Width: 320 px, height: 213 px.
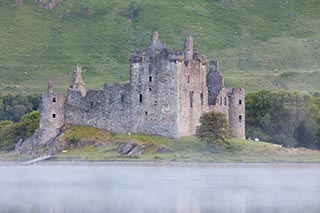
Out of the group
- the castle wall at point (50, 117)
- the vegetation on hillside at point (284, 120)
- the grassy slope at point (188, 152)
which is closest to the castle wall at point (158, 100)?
the castle wall at point (50, 117)

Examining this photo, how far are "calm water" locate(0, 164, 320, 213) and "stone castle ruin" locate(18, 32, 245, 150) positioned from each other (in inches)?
318

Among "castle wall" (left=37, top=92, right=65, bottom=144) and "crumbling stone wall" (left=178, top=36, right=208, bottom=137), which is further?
"castle wall" (left=37, top=92, right=65, bottom=144)

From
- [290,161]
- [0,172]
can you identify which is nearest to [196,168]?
[290,161]

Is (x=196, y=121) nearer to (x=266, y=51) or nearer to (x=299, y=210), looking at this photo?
(x=299, y=210)

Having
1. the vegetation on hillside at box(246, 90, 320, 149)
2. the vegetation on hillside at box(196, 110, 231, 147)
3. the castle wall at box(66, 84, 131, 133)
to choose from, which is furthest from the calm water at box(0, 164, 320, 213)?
the vegetation on hillside at box(246, 90, 320, 149)

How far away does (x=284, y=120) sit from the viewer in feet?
385

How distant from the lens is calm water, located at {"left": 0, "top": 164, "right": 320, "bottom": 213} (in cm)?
7212

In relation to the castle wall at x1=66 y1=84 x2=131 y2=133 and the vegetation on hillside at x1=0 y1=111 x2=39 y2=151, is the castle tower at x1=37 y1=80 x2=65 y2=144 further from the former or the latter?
the vegetation on hillside at x1=0 y1=111 x2=39 y2=151

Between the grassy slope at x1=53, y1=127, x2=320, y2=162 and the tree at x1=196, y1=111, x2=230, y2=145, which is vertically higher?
the tree at x1=196, y1=111, x2=230, y2=145

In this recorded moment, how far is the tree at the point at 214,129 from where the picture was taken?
10600 centimetres

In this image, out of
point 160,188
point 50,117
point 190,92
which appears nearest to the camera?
point 160,188

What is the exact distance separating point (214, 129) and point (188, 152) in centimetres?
274

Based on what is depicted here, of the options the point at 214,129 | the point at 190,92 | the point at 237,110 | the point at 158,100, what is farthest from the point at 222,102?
the point at 214,129

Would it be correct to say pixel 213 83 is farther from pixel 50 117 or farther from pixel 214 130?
pixel 50 117
